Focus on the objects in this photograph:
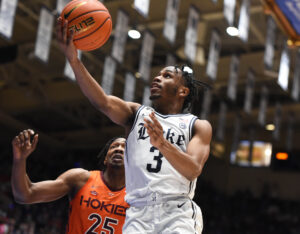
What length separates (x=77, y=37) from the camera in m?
3.75

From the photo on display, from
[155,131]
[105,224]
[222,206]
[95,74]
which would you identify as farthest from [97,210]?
[222,206]

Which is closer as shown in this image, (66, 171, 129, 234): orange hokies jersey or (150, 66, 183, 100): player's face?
(150, 66, 183, 100): player's face

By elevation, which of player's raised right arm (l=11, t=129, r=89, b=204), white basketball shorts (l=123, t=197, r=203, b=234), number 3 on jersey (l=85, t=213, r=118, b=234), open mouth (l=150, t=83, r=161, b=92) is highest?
open mouth (l=150, t=83, r=161, b=92)

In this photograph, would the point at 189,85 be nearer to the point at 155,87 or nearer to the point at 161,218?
the point at 155,87

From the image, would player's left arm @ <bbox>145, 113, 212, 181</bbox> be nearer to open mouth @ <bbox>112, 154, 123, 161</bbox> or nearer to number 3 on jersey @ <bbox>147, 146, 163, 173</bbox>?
number 3 on jersey @ <bbox>147, 146, 163, 173</bbox>

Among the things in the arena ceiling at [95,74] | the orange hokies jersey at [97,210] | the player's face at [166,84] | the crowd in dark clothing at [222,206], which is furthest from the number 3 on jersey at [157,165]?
the crowd in dark clothing at [222,206]

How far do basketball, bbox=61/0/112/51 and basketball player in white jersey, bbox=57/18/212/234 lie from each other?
0.84ft

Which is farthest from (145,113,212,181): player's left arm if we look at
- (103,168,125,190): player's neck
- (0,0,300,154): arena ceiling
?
(0,0,300,154): arena ceiling

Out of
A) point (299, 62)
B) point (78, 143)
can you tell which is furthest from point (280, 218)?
point (78, 143)

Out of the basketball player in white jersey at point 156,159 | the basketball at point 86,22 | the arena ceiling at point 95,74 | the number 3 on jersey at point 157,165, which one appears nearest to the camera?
the basketball player in white jersey at point 156,159

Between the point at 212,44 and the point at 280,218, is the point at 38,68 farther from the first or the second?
the point at 280,218

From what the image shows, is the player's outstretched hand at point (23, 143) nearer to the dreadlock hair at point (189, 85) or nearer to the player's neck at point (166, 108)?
the player's neck at point (166, 108)

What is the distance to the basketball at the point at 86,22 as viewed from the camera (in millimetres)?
3768

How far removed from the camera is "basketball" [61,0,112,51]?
3.77 m
